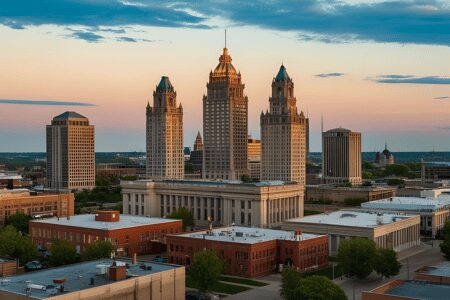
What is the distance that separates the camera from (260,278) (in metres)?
96.1

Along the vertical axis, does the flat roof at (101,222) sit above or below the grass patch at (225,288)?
above

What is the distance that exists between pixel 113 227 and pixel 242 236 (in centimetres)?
2357

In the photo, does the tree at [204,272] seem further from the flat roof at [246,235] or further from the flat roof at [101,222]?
the flat roof at [101,222]

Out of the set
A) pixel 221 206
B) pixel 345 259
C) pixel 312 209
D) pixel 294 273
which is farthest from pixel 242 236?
pixel 312 209

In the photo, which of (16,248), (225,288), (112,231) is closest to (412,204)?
(112,231)

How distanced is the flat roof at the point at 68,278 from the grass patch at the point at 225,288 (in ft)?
49.8

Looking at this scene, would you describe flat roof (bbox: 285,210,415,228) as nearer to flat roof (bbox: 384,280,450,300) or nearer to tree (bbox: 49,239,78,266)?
tree (bbox: 49,239,78,266)

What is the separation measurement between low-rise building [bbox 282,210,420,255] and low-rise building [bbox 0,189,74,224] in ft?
220

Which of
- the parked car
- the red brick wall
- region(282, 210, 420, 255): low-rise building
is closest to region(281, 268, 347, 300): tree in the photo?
region(282, 210, 420, 255): low-rise building

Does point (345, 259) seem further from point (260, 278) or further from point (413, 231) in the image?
point (413, 231)

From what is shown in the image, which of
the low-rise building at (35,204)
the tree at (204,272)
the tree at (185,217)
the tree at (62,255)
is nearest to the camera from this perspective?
the tree at (204,272)

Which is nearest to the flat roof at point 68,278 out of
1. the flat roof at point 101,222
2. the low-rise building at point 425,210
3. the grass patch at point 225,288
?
the grass patch at point 225,288

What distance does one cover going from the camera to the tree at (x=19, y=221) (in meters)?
141

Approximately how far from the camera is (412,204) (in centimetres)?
14650
